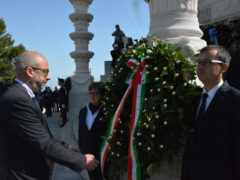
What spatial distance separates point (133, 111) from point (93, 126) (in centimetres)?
84

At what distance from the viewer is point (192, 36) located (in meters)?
3.64

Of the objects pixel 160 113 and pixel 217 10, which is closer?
pixel 160 113

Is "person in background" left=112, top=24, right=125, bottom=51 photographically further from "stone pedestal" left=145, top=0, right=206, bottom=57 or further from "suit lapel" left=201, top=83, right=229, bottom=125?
"suit lapel" left=201, top=83, right=229, bottom=125

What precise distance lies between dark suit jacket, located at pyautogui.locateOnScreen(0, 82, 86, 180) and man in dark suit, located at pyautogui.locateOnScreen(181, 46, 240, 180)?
4.39 feet

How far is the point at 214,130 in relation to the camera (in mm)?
1793

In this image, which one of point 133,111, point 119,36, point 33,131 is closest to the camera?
point 33,131

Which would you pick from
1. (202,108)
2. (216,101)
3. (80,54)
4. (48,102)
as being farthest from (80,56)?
(216,101)

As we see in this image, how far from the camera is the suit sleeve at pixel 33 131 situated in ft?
6.27

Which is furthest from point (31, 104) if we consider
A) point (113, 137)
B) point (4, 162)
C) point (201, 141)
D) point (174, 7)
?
point (174, 7)

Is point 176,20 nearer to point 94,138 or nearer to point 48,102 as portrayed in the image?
point 94,138

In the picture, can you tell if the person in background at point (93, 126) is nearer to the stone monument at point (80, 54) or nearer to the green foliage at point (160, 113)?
the green foliage at point (160, 113)

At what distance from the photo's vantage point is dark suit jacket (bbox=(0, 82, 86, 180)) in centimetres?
191

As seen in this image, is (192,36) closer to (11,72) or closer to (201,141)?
(201,141)

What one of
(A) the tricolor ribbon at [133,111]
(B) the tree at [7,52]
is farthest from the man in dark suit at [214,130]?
(B) the tree at [7,52]
